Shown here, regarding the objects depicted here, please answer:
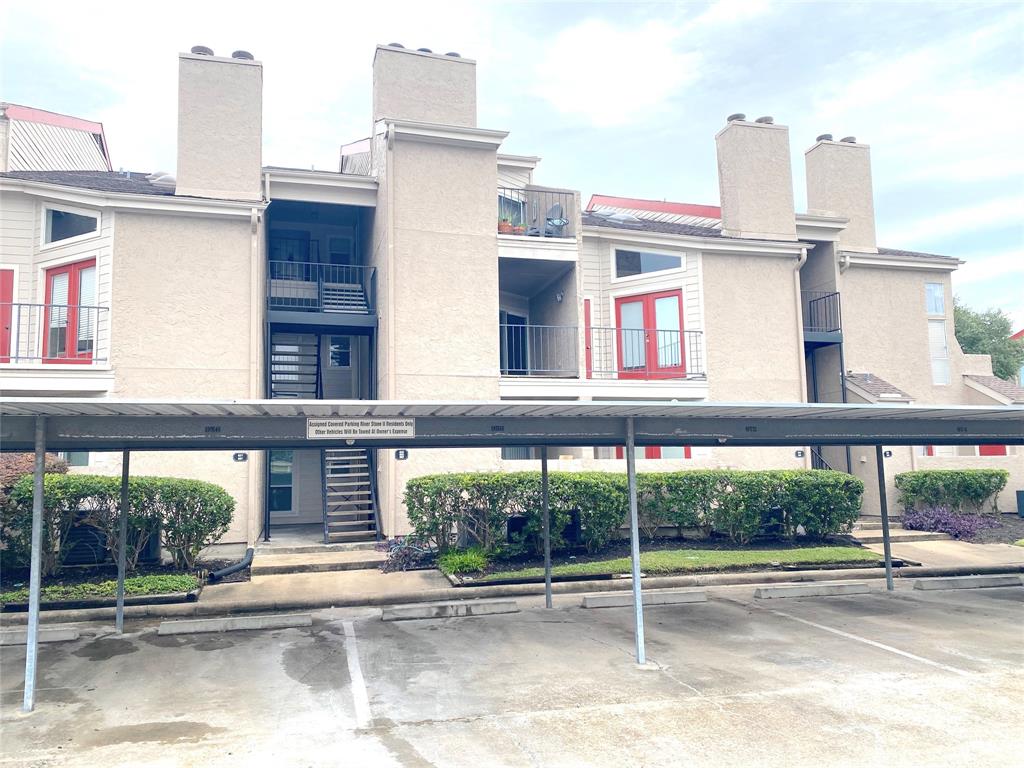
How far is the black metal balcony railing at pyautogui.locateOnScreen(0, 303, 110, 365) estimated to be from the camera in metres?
15.0

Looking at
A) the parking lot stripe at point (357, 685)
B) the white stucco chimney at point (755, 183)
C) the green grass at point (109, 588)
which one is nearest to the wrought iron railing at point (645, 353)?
the white stucco chimney at point (755, 183)

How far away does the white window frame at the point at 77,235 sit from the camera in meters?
15.4

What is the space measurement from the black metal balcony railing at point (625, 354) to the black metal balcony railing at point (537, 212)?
92.5 inches

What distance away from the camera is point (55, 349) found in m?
15.6

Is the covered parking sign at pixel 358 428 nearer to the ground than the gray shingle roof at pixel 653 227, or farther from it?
nearer to the ground

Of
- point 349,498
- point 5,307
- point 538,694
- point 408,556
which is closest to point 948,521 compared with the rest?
point 408,556

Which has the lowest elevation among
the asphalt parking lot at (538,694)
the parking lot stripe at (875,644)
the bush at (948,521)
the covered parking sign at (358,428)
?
the parking lot stripe at (875,644)

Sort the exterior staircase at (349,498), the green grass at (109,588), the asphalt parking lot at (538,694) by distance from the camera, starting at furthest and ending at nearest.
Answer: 1. the exterior staircase at (349,498)
2. the green grass at (109,588)
3. the asphalt parking lot at (538,694)

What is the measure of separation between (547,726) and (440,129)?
536 inches

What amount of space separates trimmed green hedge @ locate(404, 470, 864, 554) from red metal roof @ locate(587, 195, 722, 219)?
497 inches

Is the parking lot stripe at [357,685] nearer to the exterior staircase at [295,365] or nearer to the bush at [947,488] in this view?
the exterior staircase at [295,365]

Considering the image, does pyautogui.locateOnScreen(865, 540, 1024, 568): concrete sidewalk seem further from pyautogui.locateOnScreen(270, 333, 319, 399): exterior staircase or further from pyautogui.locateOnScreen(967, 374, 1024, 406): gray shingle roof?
pyautogui.locateOnScreen(270, 333, 319, 399): exterior staircase

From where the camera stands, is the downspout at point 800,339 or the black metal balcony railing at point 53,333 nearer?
the black metal balcony railing at point 53,333

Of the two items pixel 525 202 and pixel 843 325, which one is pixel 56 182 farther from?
pixel 843 325
